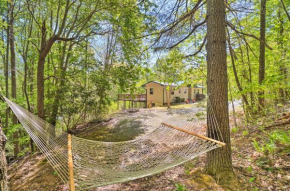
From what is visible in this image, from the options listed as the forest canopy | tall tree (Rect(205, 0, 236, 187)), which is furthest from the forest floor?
the forest canopy

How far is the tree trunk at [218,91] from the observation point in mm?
1704

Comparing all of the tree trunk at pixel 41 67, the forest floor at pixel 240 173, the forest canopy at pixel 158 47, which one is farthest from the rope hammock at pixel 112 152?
the forest canopy at pixel 158 47

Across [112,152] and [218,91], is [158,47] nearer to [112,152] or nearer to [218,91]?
[218,91]

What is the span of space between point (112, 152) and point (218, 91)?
1.85 m

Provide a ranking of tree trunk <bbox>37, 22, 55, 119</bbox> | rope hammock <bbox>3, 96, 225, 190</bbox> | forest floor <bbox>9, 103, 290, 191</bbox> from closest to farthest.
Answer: rope hammock <bbox>3, 96, 225, 190</bbox> → forest floor <bbox>9, 103, 290, 191</bbox> → tree trunk <bbox>37, 22, 55, 119</bbox>

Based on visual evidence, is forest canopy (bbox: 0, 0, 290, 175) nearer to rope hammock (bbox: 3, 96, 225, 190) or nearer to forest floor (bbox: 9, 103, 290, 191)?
forest floor (bbox: 9, 103, 290, 191)

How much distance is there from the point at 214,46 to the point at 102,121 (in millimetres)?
6393

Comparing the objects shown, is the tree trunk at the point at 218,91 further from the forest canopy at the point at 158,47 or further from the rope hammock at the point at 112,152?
the forest canopy at the point at 158,47

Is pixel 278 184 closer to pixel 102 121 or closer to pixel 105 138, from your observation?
pixel 105 138

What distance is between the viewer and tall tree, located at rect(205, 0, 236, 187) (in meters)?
1.70

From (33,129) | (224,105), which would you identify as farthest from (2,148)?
(224,105)

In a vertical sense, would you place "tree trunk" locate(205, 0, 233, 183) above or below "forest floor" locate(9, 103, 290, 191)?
above

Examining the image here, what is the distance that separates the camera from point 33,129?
7.14 feet

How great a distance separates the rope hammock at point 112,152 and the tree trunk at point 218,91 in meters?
0.08
